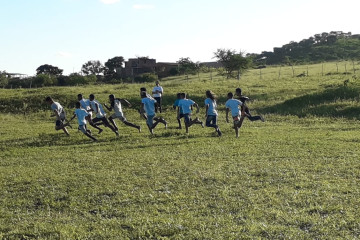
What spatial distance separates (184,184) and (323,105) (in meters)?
15.6

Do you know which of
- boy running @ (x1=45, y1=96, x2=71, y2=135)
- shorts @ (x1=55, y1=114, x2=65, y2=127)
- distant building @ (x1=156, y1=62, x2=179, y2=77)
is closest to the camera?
boy running @ (x1=45, y1=96, x2=71, y2=135)

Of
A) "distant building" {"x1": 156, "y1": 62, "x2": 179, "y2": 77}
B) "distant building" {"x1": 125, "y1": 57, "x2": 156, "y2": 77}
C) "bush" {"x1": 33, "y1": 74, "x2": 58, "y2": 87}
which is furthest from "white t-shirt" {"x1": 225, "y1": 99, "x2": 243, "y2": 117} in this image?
"distant building" {"x1": 125, "y1": 57, "x2": 156, "y2": 77}

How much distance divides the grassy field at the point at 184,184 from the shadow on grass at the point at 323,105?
2949mm

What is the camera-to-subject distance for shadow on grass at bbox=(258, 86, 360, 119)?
19469mm

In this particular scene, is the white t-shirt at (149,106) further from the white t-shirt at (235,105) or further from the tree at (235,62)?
the tree at (235,62)

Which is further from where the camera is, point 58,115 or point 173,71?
point 173,71

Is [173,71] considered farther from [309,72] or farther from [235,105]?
[235,105]

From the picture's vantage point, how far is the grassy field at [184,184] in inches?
216

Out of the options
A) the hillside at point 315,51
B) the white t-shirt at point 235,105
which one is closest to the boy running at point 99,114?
the white t-shirt at point 235,105

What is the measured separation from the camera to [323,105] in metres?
21.1

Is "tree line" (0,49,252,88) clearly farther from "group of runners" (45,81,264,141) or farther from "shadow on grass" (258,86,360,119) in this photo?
"group of runners" (45,81,264,141)

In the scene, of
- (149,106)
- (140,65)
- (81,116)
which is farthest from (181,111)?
(140,65)

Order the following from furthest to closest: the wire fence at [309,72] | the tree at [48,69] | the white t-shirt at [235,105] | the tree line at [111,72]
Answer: the tree at [48,69] < the tree line at [111,72] < the wire fence at [309,72] < the white t-shirt at [235,105]

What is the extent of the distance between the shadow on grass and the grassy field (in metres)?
2.95
